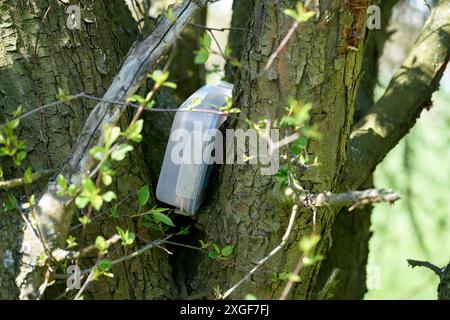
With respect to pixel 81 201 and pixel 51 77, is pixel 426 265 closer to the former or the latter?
pixel 81 201

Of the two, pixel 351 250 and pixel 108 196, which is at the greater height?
pixel 108 196

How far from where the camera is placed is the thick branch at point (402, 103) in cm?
255

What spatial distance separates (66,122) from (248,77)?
597 mm

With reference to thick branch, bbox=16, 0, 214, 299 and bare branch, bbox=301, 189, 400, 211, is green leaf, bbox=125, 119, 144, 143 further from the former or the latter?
bare branch, bbox=301, 189, 400, 211

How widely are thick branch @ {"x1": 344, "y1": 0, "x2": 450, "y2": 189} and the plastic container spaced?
2.22 feet

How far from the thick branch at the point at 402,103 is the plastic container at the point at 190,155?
675 mm

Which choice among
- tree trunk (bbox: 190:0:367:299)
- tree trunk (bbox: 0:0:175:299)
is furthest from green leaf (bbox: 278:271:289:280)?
tree trunk (bbox: 0:0:175:299)

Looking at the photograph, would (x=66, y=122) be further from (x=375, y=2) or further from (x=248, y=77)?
(x=375, y=2)

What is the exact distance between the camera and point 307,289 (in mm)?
2273

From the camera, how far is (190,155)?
6.88 feet

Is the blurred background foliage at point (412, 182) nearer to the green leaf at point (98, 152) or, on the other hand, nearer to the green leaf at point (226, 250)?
the green leaf at point (226, 250)

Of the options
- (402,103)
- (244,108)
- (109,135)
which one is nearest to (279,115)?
(244,108)

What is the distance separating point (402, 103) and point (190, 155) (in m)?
1.00

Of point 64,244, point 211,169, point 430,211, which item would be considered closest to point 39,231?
point 64,244
